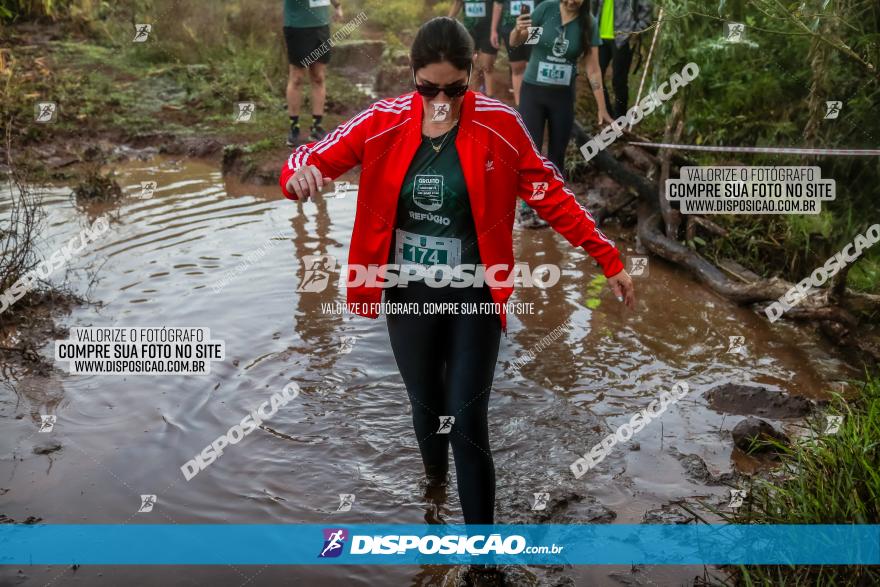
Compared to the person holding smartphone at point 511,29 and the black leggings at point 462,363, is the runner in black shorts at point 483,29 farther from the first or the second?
the black leggings at point 462,363

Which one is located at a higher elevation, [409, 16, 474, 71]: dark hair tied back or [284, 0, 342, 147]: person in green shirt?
[284, 0, 342, 147]: person in green shirt

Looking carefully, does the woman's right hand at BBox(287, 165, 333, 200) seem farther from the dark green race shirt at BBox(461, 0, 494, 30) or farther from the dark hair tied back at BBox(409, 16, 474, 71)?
the dark green race shirt at BBox(461, 0, 494, 30)

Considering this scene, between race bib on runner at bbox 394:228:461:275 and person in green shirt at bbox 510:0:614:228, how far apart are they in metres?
4.38

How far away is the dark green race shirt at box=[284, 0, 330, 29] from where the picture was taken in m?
8.91

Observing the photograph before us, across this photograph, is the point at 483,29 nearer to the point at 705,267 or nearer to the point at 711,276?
the point at 705,267

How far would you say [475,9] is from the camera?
1027cm

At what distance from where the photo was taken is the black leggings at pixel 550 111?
7348 millimetres

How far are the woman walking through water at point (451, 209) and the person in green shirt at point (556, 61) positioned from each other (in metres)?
4.17

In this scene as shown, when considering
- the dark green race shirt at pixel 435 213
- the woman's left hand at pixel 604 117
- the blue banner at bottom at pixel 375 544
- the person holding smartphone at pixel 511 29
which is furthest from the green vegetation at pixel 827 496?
the person holding smartphone at pixel 511 29

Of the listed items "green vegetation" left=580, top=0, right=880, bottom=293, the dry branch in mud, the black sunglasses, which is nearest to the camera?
the black sunglasses

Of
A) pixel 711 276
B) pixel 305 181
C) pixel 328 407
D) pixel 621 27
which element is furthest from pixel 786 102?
pixel 305 181

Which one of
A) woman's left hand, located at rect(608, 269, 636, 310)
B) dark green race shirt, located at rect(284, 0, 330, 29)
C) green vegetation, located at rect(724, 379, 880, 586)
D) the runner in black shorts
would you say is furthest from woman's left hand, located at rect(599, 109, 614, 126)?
woman's left hand, located at rect(608, 269, 636, 310)

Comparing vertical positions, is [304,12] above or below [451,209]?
above

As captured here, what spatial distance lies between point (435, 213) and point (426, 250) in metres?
0.16
